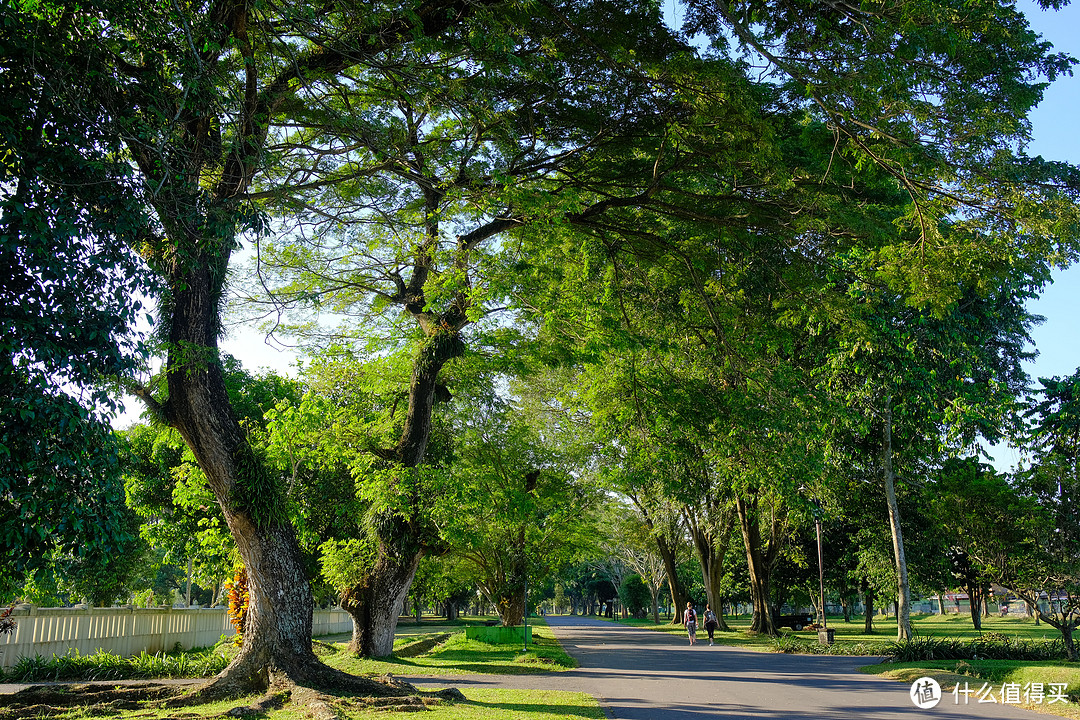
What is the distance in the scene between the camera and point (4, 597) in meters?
7.64

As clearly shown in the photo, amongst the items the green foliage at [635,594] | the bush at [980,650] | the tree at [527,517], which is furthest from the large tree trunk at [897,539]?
the green foliage at [635,594]

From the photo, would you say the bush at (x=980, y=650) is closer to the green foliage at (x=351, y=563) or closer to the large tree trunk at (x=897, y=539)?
the large tree trunk at (x=897, y=539)

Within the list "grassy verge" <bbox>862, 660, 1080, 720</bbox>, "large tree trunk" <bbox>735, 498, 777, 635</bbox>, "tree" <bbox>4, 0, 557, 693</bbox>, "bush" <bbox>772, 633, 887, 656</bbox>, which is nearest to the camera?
"tree" <bbox>4, 0, 557, 693</bbox>

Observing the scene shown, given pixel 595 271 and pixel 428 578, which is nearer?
pixel 595 271

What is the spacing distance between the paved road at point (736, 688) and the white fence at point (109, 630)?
230 inches

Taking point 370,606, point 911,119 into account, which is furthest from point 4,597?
point 911,119

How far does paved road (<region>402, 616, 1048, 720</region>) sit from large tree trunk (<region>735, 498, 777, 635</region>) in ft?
26.8

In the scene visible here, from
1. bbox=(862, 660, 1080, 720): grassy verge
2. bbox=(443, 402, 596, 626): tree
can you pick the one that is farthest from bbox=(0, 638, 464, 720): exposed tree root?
bbox=(443, 402, 596, 626): tree

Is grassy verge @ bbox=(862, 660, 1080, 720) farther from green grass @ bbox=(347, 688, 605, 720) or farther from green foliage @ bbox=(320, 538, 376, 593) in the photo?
green foliage @ bbox=(320, 538, 376, 593)

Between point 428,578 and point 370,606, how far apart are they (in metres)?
10.0

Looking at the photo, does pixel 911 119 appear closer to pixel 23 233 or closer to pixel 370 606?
pixel 23 233

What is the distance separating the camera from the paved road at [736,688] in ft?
30.8

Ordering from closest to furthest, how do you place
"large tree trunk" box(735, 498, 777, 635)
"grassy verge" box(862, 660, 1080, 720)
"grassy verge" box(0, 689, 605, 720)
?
"grassy verge" box(0, 689, 605, 720)
"grassy verge" box(862, 660, 1080, 720)
"large tree trunk" box(735, 498, 777, 635)

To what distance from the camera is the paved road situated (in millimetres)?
9391
